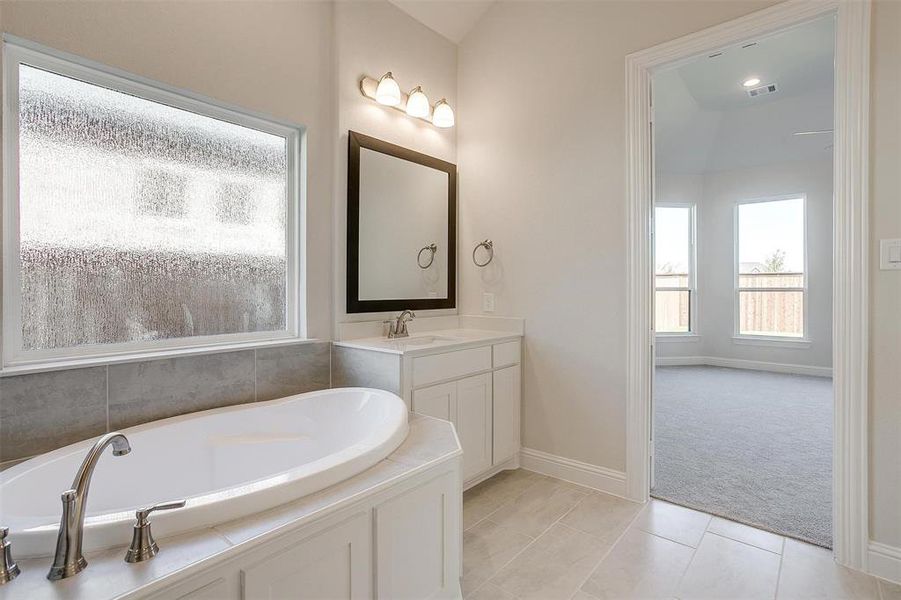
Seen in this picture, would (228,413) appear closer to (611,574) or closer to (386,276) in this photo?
(386,276)

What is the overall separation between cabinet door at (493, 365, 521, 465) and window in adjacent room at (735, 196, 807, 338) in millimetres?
4764

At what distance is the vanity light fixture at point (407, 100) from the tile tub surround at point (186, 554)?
82.4 inches

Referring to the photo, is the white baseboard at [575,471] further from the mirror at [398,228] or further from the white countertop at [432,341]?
the mirror at [398,228]

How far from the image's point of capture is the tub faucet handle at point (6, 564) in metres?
0.90

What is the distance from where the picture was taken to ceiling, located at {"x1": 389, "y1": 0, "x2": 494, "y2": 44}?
2.88 m

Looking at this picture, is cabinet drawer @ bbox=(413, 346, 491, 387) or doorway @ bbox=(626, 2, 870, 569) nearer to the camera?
doorway @ bbox=(626, 2, 870, 569)

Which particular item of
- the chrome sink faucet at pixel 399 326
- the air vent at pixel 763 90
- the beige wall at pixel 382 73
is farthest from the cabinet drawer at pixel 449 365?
the air vent at pixel 763 90

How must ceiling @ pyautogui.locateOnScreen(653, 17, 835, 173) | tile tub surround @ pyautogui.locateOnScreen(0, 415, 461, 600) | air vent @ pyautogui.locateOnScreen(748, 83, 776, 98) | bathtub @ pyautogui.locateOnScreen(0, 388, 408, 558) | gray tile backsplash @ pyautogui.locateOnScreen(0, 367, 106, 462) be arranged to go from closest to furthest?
tile tub surround @ pyautogui.locateOnScreen(0, 415, 461, 600) < bathtub @ pyautogui.locateOnScreen(0, 388, 408, 558) < gray tile backsplash @ pyautogui.locateOnScreen(0, 367, 106, 462) < ceiling @ pyautogui.locateOnScreen(653, 17, 835, 173) < air vent @ pyautogui.locateOnScreen(748, 83, 776, 98)

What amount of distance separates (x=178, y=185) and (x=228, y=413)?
40.8 inches

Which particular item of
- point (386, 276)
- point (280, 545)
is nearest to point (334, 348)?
point (386, 276)

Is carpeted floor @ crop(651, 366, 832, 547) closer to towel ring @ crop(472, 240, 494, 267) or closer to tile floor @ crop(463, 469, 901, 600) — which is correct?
tile floor @ crop(463, 469, 901, 600)

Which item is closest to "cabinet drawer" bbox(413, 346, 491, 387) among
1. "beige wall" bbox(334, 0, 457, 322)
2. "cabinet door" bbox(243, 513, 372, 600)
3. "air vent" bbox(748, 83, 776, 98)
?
"beige wall" bbox(334, 0, 457, 322)

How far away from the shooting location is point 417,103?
2.80m

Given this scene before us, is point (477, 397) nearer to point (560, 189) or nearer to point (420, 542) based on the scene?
point (420, 542)
